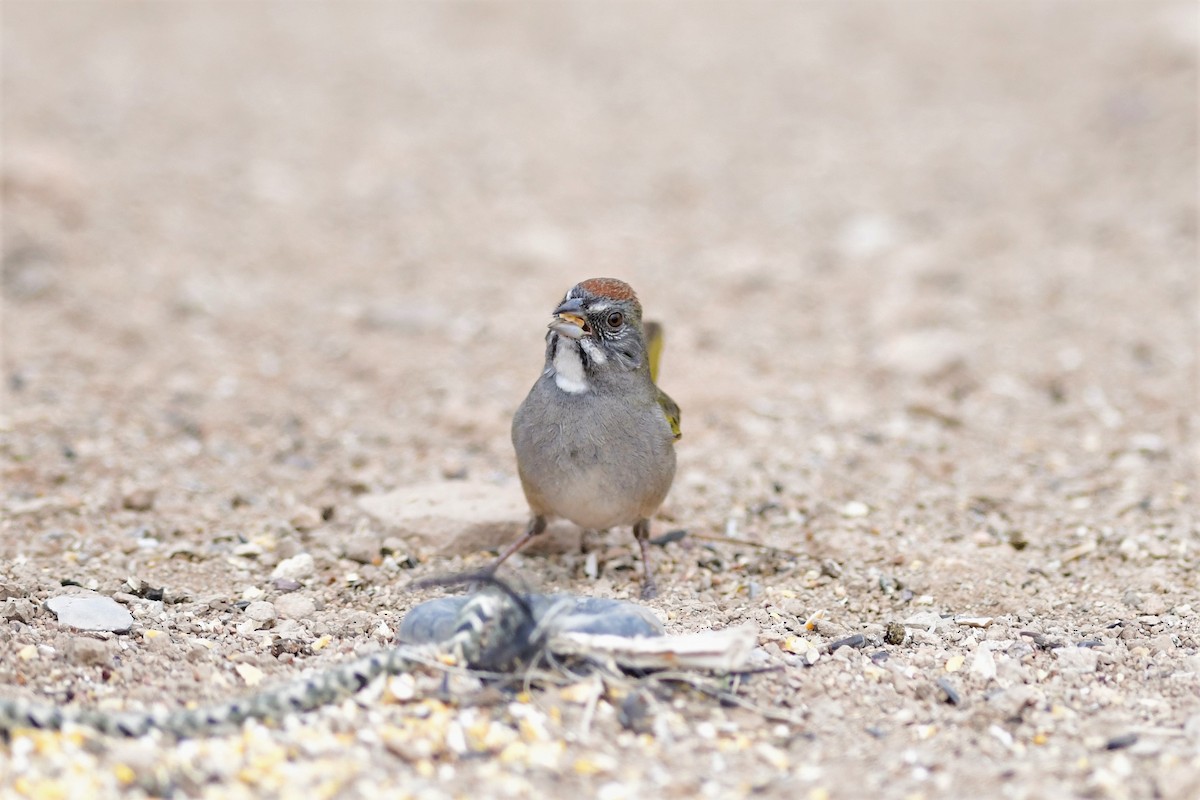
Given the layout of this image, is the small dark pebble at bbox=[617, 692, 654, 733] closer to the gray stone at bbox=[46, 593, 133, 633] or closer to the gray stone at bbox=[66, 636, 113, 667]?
the gray stone at bbox=[66, 636, 113, 667]

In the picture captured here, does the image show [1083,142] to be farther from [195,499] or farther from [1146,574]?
[195,499]

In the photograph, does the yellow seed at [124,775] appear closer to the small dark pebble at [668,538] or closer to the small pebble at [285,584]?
the small pebble at [285,584]

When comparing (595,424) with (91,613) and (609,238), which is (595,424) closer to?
(91,613)

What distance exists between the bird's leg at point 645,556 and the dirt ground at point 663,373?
0.28ft

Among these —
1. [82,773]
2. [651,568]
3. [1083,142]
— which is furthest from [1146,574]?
[1083,142]

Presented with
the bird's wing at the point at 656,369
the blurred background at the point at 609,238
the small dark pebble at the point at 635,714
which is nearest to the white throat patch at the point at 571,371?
the bird's wing at the point at 656,369

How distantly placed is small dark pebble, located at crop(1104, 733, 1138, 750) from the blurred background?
1.92 m

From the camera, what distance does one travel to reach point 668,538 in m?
5.43

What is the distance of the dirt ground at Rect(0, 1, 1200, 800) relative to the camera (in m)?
3.64

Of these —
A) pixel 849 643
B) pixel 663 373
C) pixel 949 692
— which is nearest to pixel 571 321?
pixel 849 643

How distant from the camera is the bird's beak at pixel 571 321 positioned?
186 inches

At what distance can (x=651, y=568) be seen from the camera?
16.4 ft

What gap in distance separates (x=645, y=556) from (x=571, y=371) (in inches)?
30.8

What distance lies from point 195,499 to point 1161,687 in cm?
381
